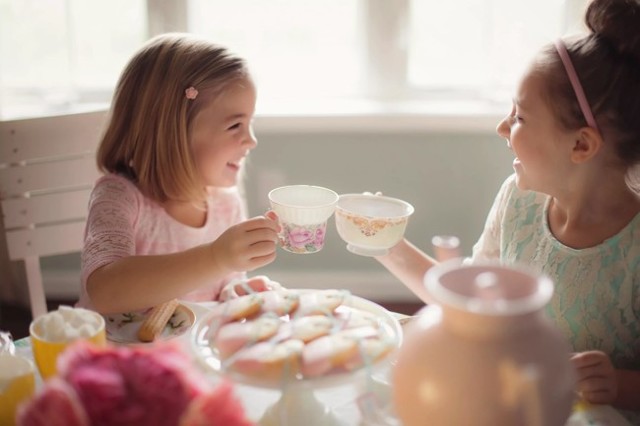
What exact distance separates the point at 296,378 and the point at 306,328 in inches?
3.7

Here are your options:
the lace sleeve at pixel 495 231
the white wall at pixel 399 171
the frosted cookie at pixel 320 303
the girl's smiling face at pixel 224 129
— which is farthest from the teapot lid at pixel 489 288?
the white wall at pixel 399 171

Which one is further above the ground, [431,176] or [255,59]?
[255,59]

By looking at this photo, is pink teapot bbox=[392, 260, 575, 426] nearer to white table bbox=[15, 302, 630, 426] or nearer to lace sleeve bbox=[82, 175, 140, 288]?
white table bbox=[15, 302, 630, 426]

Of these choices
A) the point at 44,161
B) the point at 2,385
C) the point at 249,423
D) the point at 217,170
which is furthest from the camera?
the point at 44,161

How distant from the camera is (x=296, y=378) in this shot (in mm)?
966

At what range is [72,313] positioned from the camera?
104cm

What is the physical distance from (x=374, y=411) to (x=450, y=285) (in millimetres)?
291

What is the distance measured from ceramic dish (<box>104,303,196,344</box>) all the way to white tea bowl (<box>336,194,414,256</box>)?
1.07ft

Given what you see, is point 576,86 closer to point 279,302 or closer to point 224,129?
point 279,302

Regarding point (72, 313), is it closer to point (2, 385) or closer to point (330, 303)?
point (2, 385)

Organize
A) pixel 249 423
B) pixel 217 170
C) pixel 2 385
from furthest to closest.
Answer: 1. pixel 217 170
2. pixel 2 385
3. pixel 249 423

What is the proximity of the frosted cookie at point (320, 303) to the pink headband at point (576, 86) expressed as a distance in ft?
1.81

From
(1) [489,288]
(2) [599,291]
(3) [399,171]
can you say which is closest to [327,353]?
(1) [489,288]

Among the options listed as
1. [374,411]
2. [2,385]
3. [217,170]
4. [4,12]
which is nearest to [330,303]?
[374,411]
